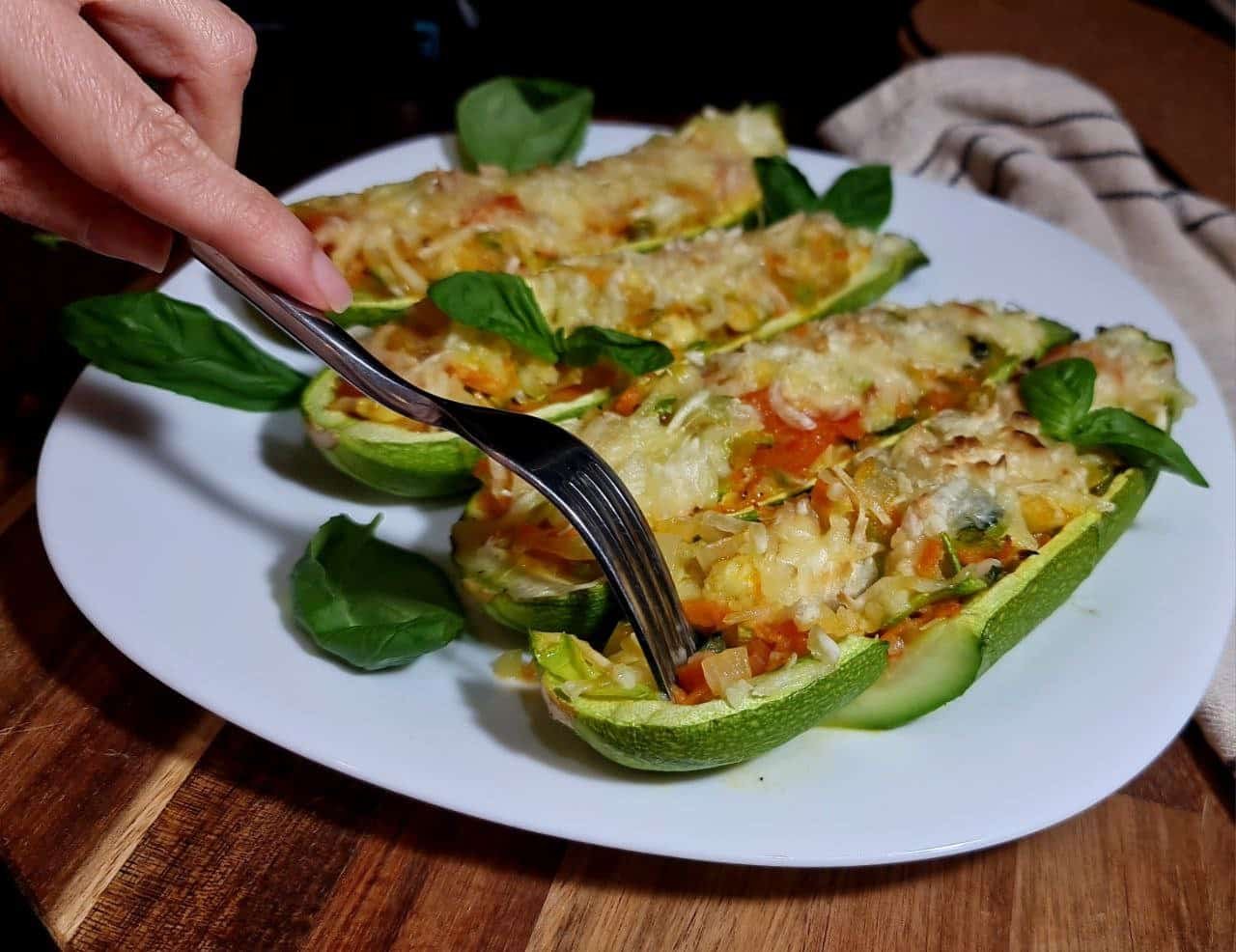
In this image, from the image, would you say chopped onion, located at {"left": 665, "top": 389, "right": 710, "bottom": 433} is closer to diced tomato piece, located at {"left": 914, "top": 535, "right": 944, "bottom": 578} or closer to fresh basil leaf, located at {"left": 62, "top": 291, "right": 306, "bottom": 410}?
diced tomato piece, located at {"left": 914, "top": 535, "right": 944, "bottom": 578}

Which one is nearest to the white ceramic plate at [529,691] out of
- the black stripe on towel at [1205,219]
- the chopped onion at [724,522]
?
the chopped onion at [724,522]

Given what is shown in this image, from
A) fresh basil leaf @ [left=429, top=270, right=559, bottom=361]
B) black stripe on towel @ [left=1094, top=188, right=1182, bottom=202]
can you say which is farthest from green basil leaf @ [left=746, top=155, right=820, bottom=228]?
black stripe on towel @ [left=1094, top=188, right=1182, bottom=202]

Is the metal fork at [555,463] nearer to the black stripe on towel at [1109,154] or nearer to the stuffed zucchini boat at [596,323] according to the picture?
the stuffed zucchini boat at [596,323]

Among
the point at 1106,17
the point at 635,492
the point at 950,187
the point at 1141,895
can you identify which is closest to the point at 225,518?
the point at 635,492

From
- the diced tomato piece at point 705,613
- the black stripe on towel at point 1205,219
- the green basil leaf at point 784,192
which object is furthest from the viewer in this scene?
the black stripe on towel at point 1205,219

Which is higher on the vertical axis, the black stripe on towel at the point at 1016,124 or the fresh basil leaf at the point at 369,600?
the black stripe on towel at the point at 1016,124

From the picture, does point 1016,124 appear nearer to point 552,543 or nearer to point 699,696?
point 552,543
